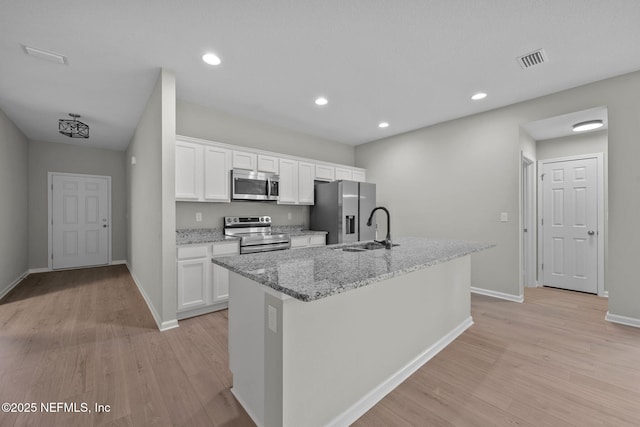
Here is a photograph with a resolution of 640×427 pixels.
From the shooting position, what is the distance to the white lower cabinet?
3.01 meters

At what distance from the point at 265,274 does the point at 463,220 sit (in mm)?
3780

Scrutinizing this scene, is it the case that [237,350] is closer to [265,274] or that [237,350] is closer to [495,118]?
[265,274]

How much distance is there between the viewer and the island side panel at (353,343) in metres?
1.34

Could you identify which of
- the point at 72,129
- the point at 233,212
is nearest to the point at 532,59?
the point at 233,212

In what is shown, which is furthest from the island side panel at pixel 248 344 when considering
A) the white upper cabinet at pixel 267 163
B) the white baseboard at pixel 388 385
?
the white upper cabinet at pixel 267 163

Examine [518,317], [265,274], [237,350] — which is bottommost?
[518,317]

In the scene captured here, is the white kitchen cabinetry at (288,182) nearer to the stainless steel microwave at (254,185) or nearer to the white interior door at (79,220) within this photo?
the stainless steel microwave at (254,185)

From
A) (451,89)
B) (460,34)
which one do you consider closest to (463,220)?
(451,89)

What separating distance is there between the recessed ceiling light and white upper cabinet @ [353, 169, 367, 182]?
3.29 m

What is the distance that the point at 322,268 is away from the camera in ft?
4.92

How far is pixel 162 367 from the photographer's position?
6.98 ft

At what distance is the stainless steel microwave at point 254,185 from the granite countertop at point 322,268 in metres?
1.99

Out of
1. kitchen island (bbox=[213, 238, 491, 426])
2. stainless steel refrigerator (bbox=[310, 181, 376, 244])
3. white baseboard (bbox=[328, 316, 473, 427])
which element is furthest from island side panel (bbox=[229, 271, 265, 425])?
stainless steel refrigerator (bbox=[310, 181, 376, 244])

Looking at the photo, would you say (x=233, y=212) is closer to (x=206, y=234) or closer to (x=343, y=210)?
(x=206, y=234)
